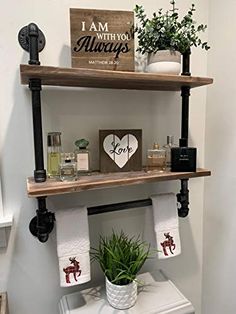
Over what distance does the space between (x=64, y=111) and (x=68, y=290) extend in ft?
2.15

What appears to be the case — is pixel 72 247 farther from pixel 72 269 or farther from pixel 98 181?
pixel 98 181

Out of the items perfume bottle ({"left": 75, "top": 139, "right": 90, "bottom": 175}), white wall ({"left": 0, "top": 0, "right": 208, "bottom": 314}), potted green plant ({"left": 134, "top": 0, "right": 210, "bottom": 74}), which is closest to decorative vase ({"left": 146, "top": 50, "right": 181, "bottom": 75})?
potted green plant ({"left": 134, "top": 0, "right": 210, "bottom": 74})

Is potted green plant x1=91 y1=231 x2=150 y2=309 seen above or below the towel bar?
below

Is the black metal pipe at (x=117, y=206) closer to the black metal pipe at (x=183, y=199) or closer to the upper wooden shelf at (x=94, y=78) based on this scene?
the black metal pipe at (x=183, y=199)

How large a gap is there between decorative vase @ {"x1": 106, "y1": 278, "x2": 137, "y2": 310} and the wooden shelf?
34 cm


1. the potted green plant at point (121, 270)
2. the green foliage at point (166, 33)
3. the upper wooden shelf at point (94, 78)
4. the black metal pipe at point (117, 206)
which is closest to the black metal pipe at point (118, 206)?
the black metal pipe at point (117, 206)

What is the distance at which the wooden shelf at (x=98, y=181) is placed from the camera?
72 centimetres

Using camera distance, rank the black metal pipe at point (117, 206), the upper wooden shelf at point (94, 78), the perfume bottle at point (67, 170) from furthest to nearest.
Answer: the black metal pipe at point (117, 206), the perfume bottle at point (67, 170), the upper wooden shelf at point (94, 78)

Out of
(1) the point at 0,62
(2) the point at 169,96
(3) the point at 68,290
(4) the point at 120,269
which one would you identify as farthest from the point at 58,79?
(3) the point at 68,290

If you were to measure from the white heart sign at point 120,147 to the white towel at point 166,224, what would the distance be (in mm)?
196

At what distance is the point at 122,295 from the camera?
0.86 metres

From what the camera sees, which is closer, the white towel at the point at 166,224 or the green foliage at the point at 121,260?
the green foliage at the point at 121,260

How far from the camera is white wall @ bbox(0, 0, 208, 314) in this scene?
848mm

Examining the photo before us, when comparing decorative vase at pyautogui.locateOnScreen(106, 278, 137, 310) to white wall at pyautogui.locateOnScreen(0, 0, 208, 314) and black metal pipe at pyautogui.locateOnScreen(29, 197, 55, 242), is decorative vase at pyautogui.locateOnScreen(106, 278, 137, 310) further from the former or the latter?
black metal pipe at pyautogui.locateOnScreen(29, 197, 55, 242)
